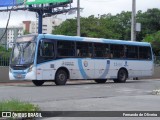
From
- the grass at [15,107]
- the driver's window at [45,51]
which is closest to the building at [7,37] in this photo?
the driver's window at [45,51]

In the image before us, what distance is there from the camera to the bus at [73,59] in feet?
77.0

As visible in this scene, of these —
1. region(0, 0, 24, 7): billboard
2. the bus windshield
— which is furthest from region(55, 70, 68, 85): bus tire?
region(0, 0, 24, 7): billboard

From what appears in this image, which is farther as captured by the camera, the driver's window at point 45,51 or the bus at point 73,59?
the bus at point 73,59

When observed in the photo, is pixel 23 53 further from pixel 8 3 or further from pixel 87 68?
pixel 8 3

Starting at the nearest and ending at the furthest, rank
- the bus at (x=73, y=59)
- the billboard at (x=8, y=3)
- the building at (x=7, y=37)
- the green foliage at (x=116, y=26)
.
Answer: the bus at (x=73, y=59) → the building at (x=7, y=37) → the billboard at (x=8, y=3) → the green foliage at (x=116, y=26)

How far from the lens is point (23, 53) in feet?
78.4

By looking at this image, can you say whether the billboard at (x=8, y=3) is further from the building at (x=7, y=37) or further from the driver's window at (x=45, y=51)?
the driver's window at (x=45, y=51)

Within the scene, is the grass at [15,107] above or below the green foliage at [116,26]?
below

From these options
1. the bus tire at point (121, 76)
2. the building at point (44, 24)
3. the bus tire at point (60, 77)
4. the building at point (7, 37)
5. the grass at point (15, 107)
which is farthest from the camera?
the building at point (44, 24)

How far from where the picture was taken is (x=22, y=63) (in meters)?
23.7

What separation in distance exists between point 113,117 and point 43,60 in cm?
1265

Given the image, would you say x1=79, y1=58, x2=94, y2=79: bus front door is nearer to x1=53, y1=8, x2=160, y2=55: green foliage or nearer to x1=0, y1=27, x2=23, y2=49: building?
x1=0, y1=27, x2=23, y2=49: building

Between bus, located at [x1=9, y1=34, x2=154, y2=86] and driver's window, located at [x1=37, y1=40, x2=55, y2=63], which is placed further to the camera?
bus, located at [x1=9, y1=34, x2=154, y2=86]

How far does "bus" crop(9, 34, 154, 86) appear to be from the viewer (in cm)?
2347
